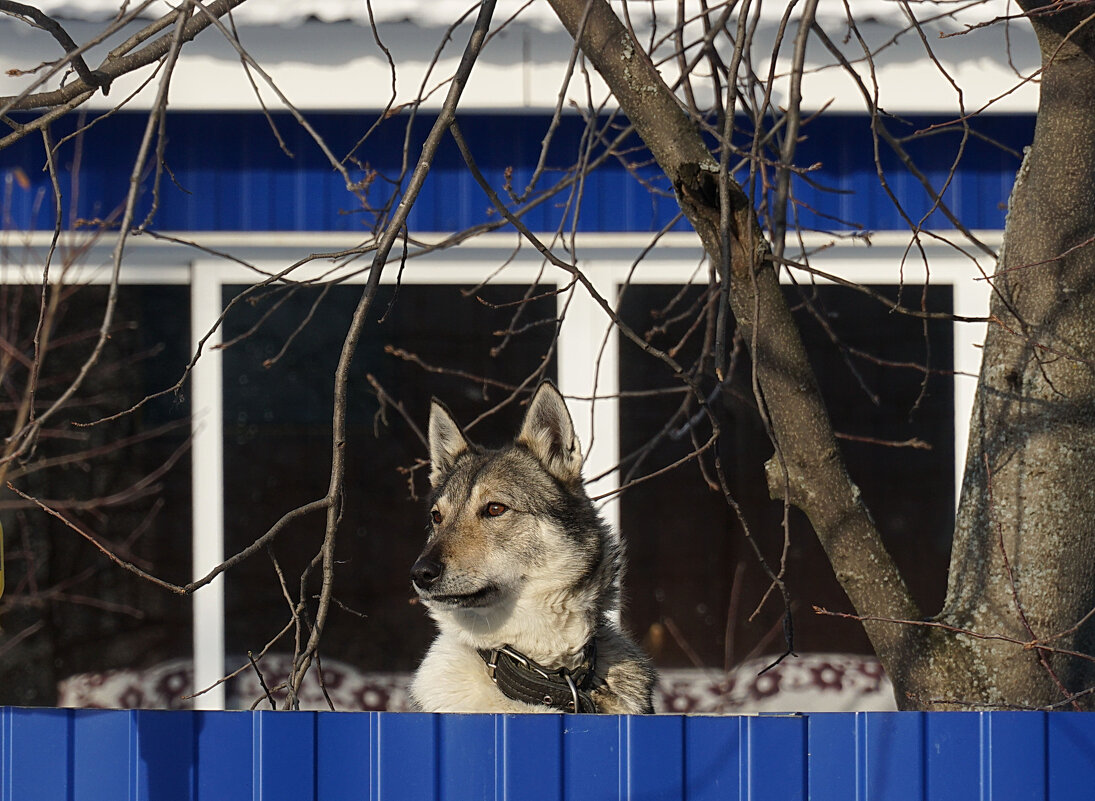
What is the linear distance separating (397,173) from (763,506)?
3750 mm

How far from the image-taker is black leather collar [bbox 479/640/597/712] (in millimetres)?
3246

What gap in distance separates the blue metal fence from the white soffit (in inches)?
160

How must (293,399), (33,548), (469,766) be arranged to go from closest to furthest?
(469,766), (33,548), (293,399)

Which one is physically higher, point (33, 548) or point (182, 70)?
point (182, 70)

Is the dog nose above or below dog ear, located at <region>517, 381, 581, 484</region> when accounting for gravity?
below

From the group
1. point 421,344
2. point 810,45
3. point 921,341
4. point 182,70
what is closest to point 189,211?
point 182,70

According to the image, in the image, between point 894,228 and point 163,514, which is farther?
point 163,514

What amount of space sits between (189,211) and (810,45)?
11.3 ft

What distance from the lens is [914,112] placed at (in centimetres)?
602

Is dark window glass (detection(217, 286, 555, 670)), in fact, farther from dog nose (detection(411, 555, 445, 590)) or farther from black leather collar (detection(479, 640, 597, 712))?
black leather collar (detection(479, 640, 597, 712))

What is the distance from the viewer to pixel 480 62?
5906mm

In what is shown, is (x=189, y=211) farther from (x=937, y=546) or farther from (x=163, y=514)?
(x=937, y=546)

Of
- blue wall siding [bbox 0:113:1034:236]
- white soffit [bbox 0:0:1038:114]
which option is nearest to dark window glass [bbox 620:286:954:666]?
blue wall siding [bbox 0:113:1034:236]

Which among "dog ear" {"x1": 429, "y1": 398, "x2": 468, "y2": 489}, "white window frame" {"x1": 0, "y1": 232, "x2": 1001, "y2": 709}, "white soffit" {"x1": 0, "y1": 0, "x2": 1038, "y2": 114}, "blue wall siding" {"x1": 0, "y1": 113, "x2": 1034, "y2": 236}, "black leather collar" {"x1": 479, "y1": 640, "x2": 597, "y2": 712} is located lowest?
"black leather collar" {"x1": 479, "y1": 640, "x2": 597, "y2": 712}
